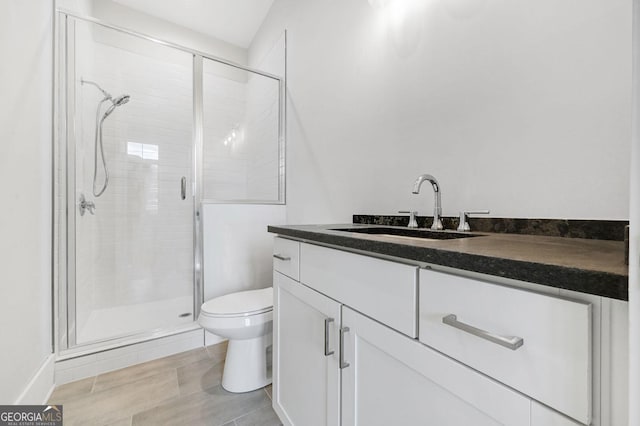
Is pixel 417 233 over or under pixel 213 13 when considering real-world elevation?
under

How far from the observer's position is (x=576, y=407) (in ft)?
1.22

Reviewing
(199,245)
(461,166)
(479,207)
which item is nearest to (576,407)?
(479,207)

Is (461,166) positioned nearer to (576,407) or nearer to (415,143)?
(415,143)

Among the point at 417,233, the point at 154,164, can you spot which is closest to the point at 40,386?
the point at 154,164

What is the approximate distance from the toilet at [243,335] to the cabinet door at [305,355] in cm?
29

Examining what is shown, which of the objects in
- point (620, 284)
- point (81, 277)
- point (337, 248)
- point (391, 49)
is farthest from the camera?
point (81, 277)

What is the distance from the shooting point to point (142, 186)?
2457mm

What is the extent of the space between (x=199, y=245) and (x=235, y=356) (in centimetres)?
92

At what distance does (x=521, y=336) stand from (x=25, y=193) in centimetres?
193

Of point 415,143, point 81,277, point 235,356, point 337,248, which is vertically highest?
point 415,143

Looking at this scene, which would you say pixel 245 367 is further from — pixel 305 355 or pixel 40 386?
pixel 40 386

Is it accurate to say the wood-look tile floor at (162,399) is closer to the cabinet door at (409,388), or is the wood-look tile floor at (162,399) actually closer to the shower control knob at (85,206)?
the cabinet door at (409,388)

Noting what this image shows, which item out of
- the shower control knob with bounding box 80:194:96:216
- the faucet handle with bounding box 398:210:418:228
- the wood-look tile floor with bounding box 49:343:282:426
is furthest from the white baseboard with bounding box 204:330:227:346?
the faucet handle with bounding box 398:210:418:228

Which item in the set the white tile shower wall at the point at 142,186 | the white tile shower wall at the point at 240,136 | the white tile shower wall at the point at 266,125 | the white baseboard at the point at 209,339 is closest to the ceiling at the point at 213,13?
the white tile shower wall at the point at 266,125
